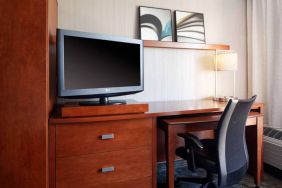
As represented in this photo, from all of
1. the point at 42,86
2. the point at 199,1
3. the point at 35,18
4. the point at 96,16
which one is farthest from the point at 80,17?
the point at 199,1

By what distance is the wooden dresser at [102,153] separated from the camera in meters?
1.33

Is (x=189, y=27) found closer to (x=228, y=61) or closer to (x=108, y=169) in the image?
(x=228, y=61)

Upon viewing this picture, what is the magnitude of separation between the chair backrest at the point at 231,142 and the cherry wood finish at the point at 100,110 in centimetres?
56

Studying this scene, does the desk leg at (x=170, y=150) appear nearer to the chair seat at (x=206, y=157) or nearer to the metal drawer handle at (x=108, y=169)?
the chair seat at (x=206, y=157)

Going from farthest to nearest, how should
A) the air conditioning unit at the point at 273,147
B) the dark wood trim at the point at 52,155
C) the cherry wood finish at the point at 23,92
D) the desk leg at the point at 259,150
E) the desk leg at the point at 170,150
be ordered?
the air conditioning unit at the point at 273,147
the desk leg at the point at 259,150
the desk leg at the point at 170,150
the dark wood trim at the point at 52,155
the cherry wood finish at the point at 23,92

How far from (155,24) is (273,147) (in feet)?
5.83

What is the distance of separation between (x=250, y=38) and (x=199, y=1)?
2.71 feet

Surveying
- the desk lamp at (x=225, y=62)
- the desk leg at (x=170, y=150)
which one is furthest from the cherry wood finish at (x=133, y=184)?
the desk lamp at (x=225, y=62)

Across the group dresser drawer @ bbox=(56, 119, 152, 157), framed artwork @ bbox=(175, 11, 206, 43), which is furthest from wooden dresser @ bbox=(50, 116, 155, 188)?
framed artwork @ bbox=(175, 11, 206, 43)

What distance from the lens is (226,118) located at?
4.68 ft

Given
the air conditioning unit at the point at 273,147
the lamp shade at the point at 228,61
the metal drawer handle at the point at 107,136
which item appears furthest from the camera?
the lamp shade at the point at 228,61

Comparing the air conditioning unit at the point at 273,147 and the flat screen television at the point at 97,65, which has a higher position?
the flat screen television at the point at 97,65

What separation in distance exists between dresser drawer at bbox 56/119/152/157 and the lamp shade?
126cm

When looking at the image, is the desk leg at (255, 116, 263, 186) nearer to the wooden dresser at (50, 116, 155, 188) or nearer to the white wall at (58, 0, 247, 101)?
the white wall at (58, 0, 247, 101)
